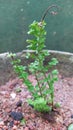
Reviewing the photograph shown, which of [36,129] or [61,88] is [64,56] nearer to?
[61,88]

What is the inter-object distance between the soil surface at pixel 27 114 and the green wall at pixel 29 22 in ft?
3.92

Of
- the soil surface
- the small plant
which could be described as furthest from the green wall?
the small plant

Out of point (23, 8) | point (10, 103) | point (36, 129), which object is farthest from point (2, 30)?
point (36, 129)

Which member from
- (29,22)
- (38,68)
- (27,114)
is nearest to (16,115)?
(27,114)

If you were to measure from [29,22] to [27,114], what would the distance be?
2037 millimetres

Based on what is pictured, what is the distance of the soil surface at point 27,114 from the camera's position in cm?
213

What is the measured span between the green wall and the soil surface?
1.19 m

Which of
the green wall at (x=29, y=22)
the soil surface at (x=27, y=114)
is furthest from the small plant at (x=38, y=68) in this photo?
the green wall at (x=29, y=22)

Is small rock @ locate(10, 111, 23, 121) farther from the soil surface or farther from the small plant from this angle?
the small plant

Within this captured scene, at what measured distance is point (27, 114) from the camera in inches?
86.0

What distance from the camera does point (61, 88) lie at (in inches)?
104

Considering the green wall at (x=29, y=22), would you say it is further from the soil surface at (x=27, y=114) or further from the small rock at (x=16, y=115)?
the small rock at (x=16, y=115)

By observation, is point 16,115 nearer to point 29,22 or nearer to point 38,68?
point 38,68

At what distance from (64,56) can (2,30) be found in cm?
154
